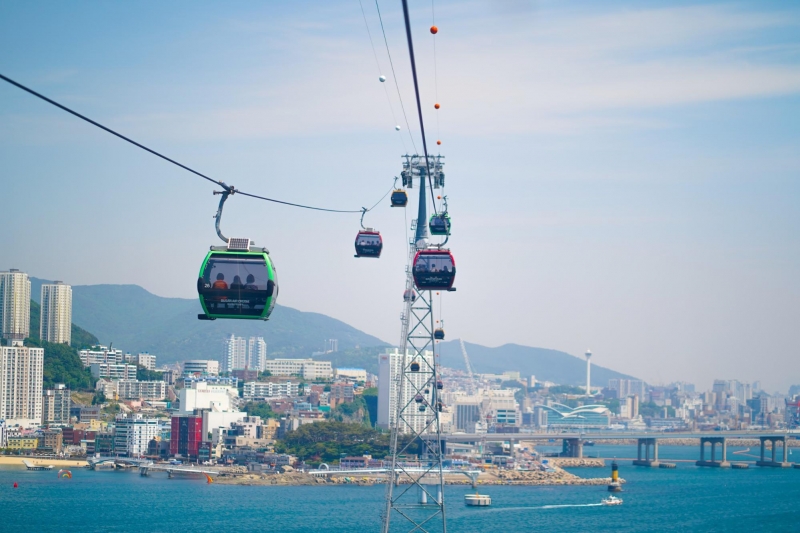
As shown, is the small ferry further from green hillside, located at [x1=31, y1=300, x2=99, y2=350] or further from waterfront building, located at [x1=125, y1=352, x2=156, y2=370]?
waterfront building, located at [x1=125, y1=352, x2=156, y2=370]

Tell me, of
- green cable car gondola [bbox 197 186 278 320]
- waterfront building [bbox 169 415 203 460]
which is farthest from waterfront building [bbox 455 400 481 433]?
green cable car gondola [bbox 197 186 278 320]

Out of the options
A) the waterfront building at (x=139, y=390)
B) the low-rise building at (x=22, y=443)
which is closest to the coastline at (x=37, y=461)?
the low-rise building at (x=22, y=443)

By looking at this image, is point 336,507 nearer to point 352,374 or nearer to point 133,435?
point 133,435

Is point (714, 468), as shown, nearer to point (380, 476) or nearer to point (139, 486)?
point (380, 476)

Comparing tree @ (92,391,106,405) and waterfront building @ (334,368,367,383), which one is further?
waterfront building @ (334,368,367,383)

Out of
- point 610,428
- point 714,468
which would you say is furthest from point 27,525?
point 610,428

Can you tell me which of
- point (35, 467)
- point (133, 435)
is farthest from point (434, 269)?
point (133, 435)
